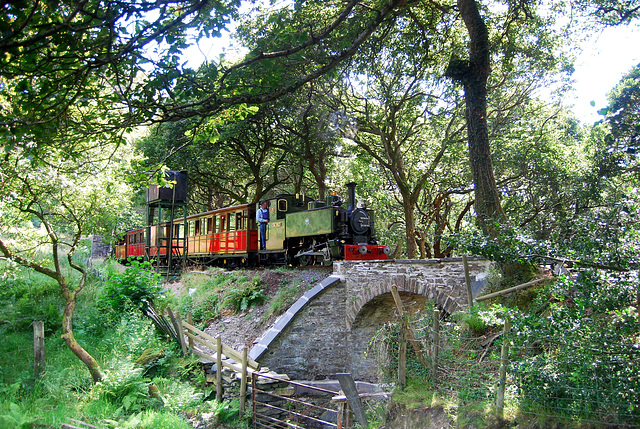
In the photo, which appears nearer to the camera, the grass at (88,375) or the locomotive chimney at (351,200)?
the grass at (88,375)

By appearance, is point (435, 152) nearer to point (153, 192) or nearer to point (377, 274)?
point (377, 274)

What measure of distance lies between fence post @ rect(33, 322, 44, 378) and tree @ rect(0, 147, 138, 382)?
51 centimetres

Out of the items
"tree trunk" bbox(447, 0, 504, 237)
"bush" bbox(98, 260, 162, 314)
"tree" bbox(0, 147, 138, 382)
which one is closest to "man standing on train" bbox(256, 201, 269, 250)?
"bush" bbox(98, 260, 162, 314)

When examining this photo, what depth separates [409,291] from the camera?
9.90 meters

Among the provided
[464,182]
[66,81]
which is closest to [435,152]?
[464,182]

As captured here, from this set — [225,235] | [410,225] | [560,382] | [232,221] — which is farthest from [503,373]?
[225,235]

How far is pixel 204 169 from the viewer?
72.4ft

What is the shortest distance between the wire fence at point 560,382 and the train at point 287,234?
7040 mm

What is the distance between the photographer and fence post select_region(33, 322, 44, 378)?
8.30 metres

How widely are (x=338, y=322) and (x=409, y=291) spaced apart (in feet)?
8.93

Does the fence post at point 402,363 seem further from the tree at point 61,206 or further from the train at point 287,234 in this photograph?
the train at point 287,234

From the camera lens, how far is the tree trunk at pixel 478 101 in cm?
857

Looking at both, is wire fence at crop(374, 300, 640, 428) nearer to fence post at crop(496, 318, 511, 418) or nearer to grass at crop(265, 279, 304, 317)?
fence post at crop(496, 318, 511, 418)

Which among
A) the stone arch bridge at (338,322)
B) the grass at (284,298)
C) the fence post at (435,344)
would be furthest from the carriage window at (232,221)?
the fence post at (435,344)
